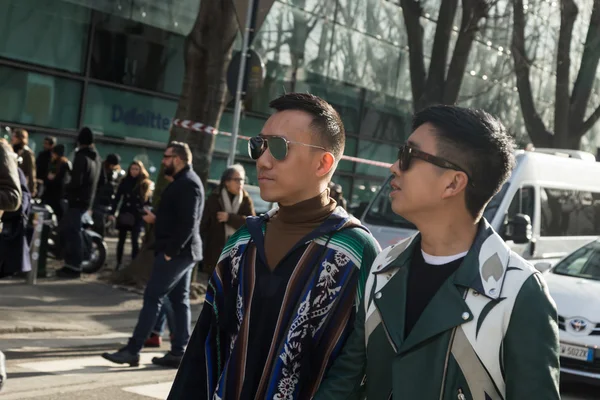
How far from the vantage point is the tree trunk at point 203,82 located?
1287cm

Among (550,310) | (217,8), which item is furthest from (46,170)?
(550,310)

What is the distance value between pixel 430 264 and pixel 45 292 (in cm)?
934

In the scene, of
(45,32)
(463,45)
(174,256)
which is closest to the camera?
(174,256)

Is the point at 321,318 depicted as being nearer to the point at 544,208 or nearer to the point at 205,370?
the point at 205,370

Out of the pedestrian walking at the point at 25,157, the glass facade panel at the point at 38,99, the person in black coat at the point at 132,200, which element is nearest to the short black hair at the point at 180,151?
the person in black coat at the point at 132,200

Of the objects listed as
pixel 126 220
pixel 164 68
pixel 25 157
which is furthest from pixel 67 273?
pixel 164 68

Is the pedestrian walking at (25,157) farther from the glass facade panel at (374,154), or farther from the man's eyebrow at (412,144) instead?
the glass facade panel at (374,154)

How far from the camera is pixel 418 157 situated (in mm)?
3094

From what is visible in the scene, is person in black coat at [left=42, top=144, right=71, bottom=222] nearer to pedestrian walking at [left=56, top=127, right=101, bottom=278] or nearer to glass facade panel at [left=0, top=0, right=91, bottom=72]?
pedestrian walking at [left=56, top=127, right=101, bottom=278]

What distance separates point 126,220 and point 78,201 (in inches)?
63.2

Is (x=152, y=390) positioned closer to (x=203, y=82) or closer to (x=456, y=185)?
(x=456, y=185)

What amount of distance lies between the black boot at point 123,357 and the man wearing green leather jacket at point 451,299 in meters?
5.46

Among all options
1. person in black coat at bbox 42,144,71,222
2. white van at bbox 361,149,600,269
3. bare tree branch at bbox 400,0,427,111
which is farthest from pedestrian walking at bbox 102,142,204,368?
bare tree branch at bbox 400,0,427,111

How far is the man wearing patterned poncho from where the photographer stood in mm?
3461
